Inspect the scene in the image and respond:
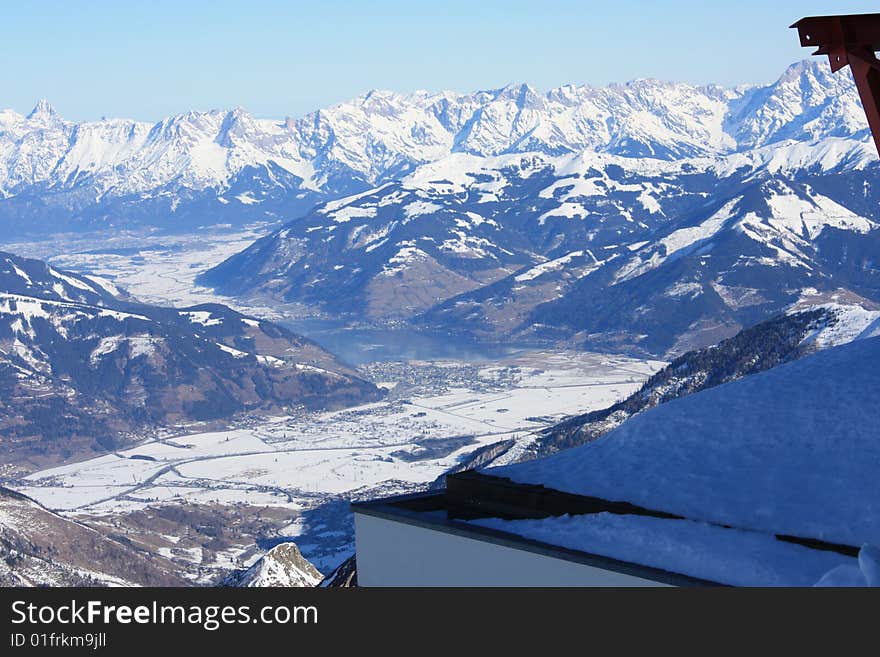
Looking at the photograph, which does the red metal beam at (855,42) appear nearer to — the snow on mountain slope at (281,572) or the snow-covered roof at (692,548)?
the snow-covered roof at (692,548)

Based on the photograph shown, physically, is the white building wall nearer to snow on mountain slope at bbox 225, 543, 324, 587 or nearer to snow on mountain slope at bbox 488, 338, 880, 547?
snow on mountain slope at bbox 488, 338, 880, 547

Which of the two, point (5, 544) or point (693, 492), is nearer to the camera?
point (693, 492)

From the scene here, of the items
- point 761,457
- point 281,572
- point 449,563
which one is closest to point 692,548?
point 761,457

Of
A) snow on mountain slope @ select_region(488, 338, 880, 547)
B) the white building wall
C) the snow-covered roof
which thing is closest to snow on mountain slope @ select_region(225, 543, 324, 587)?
snow on mountain slope @ select_region(488, 338, 880, 547)
